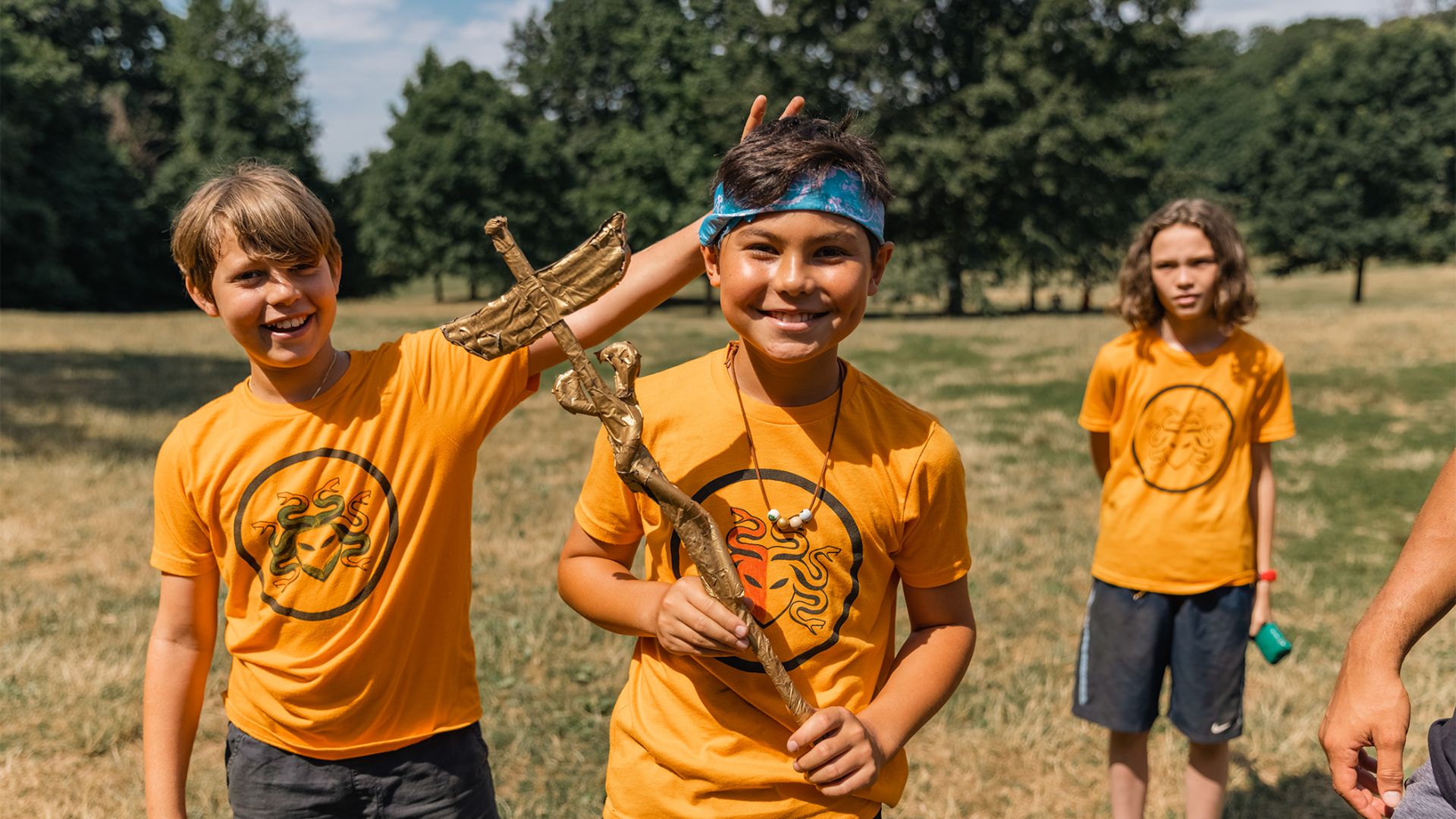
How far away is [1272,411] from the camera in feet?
11.4

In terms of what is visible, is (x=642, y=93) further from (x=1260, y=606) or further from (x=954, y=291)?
(x=1260, y=606)

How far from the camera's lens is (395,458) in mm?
2109

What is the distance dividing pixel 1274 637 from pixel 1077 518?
496cm

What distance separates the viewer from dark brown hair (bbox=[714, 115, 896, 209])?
1.71m

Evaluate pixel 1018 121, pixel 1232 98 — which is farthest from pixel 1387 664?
pixel 1232 98

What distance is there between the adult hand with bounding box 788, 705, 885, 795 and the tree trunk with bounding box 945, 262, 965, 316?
32451mm

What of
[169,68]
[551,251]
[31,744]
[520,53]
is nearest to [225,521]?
[31,744]

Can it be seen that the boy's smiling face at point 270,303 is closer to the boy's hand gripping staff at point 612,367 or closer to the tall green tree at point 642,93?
the boy's hand gripping staff at point 612,367

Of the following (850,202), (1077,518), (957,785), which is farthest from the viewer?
(1077,518)

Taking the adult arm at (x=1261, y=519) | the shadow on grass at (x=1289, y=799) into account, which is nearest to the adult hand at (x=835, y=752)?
the adult arm at (x=1261, y=519)

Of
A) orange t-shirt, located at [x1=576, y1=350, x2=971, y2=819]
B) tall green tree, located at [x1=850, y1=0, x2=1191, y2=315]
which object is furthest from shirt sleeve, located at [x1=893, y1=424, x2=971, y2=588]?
tall green tree, located at [x1=850, y1=0, x2=1191, y2=315]

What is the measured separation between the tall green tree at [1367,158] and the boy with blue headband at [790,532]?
38.3 metres

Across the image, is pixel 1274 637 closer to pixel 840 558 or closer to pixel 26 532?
pixel 840 558

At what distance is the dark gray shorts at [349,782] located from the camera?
2.11 meters
